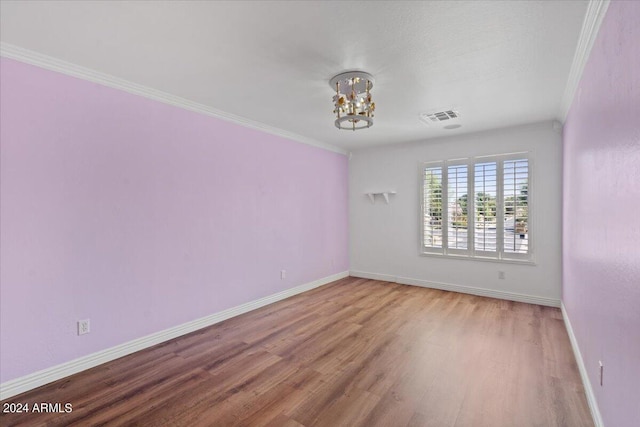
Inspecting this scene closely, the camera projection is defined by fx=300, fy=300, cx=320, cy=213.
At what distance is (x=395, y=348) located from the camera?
2.95m

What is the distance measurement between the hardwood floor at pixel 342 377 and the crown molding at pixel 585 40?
2468 millimetres

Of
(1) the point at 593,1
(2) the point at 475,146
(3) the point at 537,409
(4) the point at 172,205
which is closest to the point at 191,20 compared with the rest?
(4) the point at 172,205

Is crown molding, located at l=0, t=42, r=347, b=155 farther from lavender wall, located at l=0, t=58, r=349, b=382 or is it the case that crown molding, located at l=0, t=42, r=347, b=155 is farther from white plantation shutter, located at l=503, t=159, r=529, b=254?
white plantation shutter, located at l=503, t=159, r=529, b=254

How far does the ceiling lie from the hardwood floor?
2.56m

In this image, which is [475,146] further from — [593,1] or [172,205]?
[172,205]

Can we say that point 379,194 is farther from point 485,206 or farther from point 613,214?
point 613,214

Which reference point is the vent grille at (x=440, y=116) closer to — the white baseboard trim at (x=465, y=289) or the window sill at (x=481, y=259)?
the window sill at (x=481, y=259)

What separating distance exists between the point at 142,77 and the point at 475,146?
452cm

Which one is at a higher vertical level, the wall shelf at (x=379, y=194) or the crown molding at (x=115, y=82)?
the crown molding at (x=115, y=82)

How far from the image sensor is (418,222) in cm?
529

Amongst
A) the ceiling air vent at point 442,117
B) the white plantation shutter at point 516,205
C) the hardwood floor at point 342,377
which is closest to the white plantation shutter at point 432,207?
the white plantation shutter at point 516,205

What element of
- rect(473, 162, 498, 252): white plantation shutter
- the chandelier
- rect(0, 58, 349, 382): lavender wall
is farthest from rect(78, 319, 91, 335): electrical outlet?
rect(473, 162, 498, 252): white plantation shutter

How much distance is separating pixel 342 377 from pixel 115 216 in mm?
2467

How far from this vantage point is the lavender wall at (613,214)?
1.27 metres
